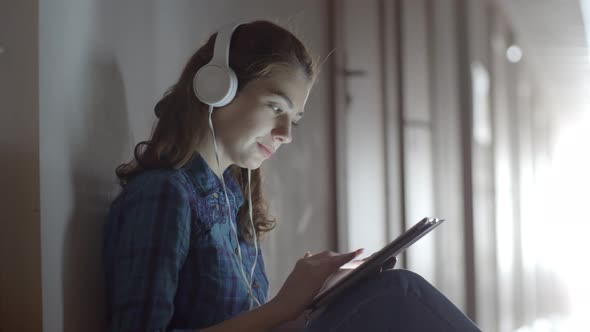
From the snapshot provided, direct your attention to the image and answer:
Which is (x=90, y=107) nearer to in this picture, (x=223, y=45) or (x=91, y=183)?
(x=91, y=183)

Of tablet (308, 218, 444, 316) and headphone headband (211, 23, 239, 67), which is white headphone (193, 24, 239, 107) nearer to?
headphone headband (211, 23, 239, 67)

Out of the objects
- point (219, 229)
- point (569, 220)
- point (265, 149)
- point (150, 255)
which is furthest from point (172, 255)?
point (569, 220)

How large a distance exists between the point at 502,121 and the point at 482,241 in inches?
13.9

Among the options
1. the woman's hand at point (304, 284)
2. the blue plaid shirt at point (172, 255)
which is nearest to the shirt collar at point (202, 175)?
the blue plaid shirt at point (172, 255)

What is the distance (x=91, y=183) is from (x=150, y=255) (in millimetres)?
195

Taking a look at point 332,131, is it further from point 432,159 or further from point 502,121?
point 502,121

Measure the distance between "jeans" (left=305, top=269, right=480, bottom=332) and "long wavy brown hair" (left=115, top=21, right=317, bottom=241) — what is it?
366mm

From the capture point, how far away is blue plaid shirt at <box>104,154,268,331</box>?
2.76 ft

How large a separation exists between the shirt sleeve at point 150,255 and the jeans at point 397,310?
23 centimetres

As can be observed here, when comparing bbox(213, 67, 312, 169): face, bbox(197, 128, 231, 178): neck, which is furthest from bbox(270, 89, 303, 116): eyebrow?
bbox(197, 128, 231, 178): neck

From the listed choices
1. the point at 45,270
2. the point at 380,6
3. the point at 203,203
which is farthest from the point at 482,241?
the point at 45,270

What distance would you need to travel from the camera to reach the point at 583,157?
1.66m

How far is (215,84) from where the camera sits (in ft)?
3.10

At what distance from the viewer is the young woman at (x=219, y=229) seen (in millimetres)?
819
